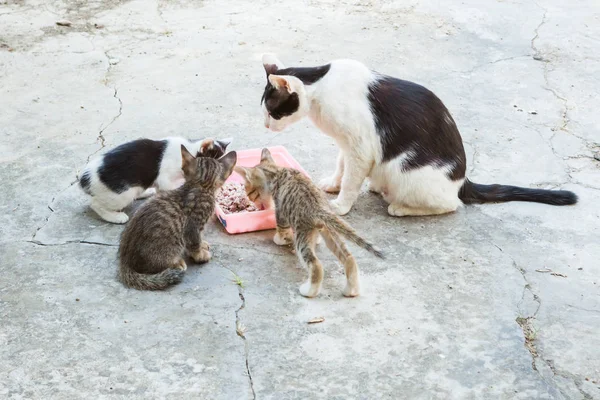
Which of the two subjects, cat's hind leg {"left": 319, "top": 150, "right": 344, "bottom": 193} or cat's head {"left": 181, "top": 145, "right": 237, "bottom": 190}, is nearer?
cat's head {"left": 181, "top": 145, "right": 237, "bottom": 190}

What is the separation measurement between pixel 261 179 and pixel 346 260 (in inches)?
28.8

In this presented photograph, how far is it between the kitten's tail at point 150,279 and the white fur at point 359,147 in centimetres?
106

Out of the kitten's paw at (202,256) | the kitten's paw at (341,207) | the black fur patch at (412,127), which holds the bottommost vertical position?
the kitten's paw at (202,256)

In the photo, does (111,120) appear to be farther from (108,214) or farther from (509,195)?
(509,195)

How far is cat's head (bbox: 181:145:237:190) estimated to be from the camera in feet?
12.3

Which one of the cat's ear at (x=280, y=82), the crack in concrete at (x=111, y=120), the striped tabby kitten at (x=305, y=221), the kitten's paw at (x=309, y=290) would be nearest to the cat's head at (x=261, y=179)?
the striped tabby kitten at (x=305, y=221)

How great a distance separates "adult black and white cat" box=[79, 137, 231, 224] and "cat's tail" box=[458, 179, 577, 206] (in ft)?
4.96

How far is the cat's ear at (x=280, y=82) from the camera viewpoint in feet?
12.9

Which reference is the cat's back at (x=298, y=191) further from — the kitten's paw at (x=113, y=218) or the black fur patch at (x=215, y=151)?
the kitten's paw at (x=113, y=218)

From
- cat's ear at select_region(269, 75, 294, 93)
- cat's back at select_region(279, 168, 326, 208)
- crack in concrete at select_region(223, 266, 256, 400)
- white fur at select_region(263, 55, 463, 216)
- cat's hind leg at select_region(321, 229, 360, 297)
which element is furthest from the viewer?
white fur at select_region(263, 55, 463, 216)

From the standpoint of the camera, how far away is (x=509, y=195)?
4.36m

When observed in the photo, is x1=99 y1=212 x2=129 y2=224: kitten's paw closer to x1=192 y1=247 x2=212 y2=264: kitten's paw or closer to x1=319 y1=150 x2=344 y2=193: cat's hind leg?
x1=192 y1=247 x2=212 y2=264: kitten's paw

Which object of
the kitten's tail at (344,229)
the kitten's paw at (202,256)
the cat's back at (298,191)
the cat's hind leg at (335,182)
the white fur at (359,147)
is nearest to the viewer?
the kitten's tail at (344,229)

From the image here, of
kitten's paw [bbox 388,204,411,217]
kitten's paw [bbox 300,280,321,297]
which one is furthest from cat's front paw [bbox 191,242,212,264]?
kitten's paw [bbox 388,204,411,217]
